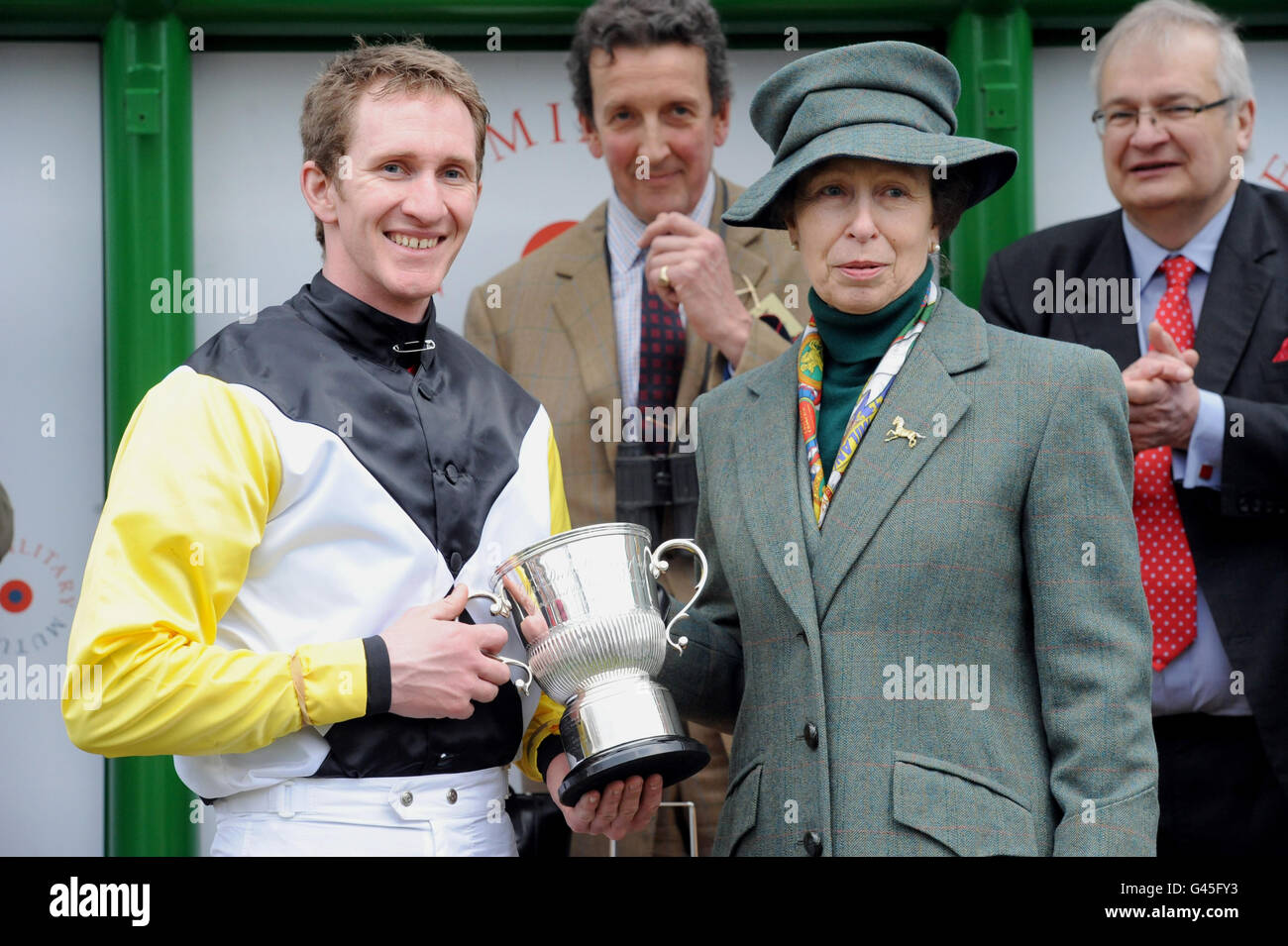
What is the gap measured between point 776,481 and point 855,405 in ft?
0.61

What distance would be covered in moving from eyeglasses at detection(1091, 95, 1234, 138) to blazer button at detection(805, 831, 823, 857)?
1.93 meters

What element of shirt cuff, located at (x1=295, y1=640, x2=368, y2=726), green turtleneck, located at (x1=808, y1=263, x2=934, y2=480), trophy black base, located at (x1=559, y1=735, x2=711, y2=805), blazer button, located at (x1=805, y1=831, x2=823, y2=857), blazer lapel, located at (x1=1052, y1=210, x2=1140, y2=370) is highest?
blazer lapel, located at (x1=1052, y1=210, x2=1140, y2=370)

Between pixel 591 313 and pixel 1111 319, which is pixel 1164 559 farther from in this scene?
pixel 591 313

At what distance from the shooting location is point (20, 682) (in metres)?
4.14

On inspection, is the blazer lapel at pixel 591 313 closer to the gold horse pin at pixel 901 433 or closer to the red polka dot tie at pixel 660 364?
the red polka dot tie at pixel 660 364

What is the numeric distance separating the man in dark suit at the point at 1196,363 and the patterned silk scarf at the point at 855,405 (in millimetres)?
756

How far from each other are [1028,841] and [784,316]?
1.60m

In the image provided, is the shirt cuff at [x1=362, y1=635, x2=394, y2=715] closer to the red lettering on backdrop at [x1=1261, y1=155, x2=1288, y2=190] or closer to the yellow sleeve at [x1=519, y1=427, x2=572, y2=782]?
the yellow sleeve at [x1=519, y1=427, x2=572, y2=782]

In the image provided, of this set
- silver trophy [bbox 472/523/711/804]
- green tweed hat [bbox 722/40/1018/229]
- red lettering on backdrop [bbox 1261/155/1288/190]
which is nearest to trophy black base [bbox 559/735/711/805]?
silver trophy [bbox 472/523/711/804]

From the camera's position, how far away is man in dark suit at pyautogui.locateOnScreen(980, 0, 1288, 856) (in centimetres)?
347

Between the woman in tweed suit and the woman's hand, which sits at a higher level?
the woman in tweed suit

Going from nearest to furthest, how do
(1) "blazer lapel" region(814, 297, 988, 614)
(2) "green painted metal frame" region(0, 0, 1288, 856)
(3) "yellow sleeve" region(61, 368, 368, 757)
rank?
(3) "yellow sleeve" region(61, 368, 368, 757) < (1) "blazer lapel" region(814, 297, 988, 614) < (2) "green painted metal frame" region(0, 0, 1288, 856)
